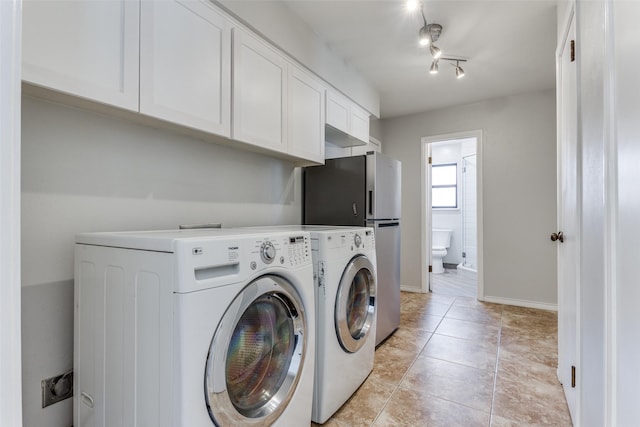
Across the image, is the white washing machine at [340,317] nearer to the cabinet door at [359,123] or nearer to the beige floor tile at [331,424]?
the beige floor tile at [331,424]

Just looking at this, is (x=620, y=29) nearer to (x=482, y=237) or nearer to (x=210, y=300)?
(x=210, y=300)

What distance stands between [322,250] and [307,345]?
1.49 ft

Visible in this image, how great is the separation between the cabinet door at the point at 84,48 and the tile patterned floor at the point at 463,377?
1.84m

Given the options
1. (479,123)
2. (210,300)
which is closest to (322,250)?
(210,300)

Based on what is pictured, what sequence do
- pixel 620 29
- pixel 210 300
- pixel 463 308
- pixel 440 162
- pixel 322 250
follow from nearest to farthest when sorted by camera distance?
pixel 620 29, pixel 210 300, pixel 322 250, pixel 463 308, pixel 440 162

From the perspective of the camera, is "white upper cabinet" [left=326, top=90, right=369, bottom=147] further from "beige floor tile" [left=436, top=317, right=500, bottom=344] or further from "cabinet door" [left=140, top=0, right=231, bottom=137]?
"beige floor tile" [left=436, top=317, right=500, bottom=344]

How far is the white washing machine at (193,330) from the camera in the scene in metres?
0.90

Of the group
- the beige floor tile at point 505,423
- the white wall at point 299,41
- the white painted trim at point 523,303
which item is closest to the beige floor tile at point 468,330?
the white painted trim at point 523,303

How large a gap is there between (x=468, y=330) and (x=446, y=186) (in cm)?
368

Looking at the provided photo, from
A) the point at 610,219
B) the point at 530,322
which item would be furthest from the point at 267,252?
the point at 530,322

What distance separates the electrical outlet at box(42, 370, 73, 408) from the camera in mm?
1223

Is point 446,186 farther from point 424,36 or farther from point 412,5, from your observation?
point 412,5

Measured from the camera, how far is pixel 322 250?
1.56 m

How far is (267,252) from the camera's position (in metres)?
1.15
